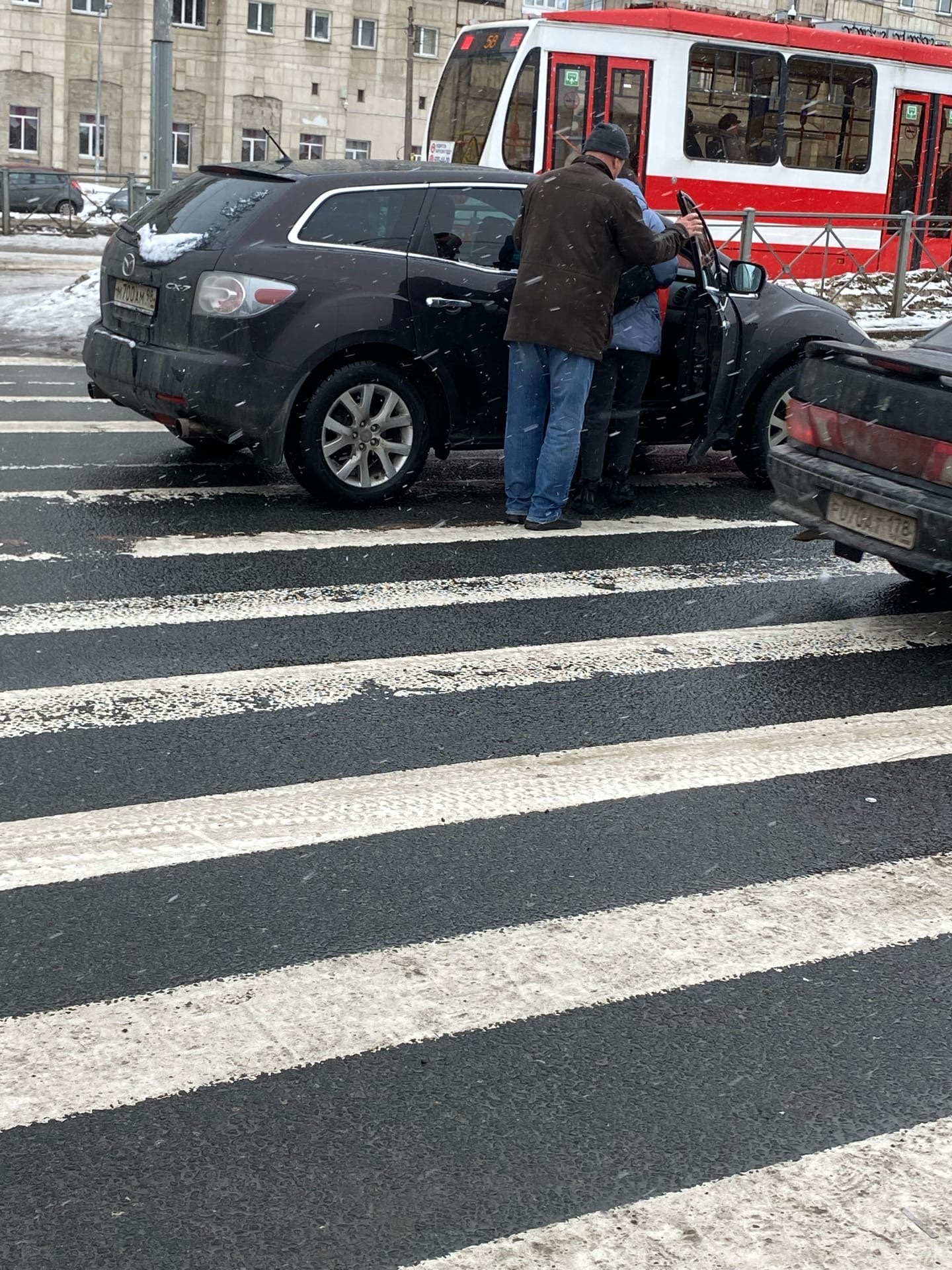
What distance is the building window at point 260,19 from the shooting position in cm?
6141

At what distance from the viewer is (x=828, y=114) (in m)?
21.5

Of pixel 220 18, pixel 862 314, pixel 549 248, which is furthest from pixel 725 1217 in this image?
pixel 220 18

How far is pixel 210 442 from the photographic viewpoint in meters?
8.79

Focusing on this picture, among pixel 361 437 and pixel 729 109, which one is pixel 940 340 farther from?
pixel 729 109

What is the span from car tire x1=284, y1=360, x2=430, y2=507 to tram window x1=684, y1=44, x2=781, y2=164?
45.3ft

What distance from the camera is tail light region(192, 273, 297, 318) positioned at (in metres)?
7.54

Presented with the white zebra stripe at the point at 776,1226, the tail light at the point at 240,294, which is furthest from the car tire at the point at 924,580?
the white zebra stripe at the point at 776,1226

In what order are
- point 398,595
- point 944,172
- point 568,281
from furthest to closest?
point 944,172
point 568,281
point 398,595

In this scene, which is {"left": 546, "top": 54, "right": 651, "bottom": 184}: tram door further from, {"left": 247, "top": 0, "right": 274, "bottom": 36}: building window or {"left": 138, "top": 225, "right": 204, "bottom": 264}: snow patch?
{"left": 247, "top": 0, "right": 274, "bottom": 36}: building window

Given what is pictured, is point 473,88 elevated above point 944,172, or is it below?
above

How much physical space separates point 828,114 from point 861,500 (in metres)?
17.0

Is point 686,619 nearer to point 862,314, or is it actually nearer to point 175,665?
point 175,665

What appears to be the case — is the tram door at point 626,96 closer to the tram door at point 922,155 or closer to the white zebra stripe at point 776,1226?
the tram door at point 922,155

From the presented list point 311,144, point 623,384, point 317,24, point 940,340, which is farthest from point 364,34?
point 940,340
